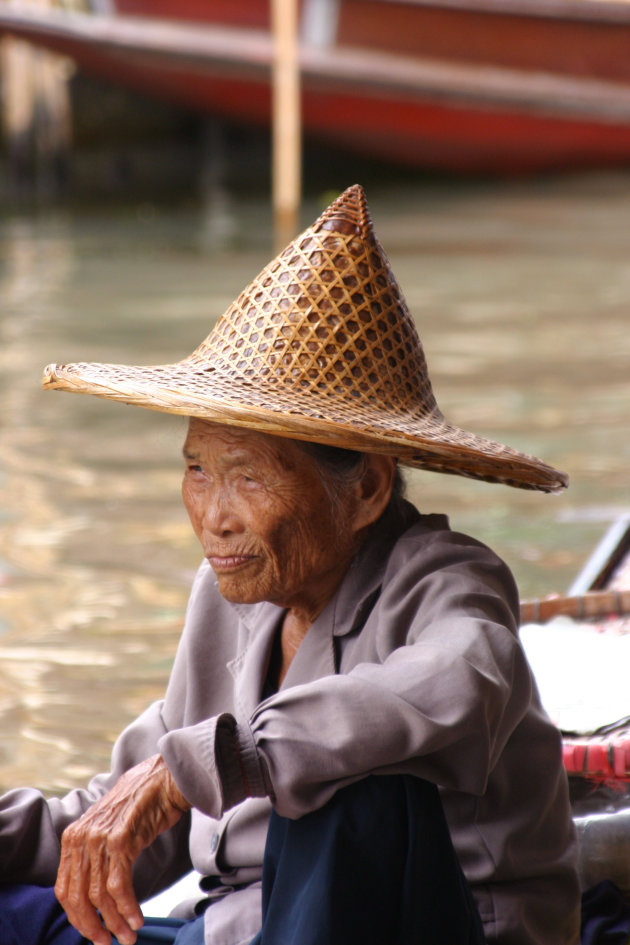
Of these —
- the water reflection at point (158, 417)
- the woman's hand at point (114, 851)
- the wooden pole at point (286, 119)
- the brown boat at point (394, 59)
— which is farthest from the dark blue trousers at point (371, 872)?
the brown boat at point (394, 59)

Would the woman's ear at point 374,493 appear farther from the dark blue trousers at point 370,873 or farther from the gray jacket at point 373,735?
the dark blue trousers at point 370,873

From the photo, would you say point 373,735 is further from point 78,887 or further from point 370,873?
point 78,887

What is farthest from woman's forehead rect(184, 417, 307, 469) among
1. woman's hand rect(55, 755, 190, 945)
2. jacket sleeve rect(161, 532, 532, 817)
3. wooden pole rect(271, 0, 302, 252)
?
wooden pole rect(271, 0, 302, 252)

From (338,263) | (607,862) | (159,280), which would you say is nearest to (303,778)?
(338,263)

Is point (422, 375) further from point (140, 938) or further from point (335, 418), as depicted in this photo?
point (140, 938)

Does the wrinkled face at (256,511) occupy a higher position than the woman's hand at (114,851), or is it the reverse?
the wrinkled face at (256,511)

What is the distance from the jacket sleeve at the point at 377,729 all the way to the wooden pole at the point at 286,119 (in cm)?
877

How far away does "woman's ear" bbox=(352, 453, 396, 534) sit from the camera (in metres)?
1.82

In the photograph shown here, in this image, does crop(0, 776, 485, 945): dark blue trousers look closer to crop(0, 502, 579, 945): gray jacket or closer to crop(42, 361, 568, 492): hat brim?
crop(0, 502, 579, 945): gray jacket

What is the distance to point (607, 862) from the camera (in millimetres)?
2232

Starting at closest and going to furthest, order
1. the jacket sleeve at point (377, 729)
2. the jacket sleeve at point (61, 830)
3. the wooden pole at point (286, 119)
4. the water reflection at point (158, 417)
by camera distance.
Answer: the jacket sleeve at point (377, 729) < the jacket sleeve at point (61, 830) < the water reflection at point (158, 417) < the wooden pole at point (286, 119)

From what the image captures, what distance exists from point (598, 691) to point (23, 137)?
1136 cm

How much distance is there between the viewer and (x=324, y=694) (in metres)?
1.53

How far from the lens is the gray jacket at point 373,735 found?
1.52 metres
